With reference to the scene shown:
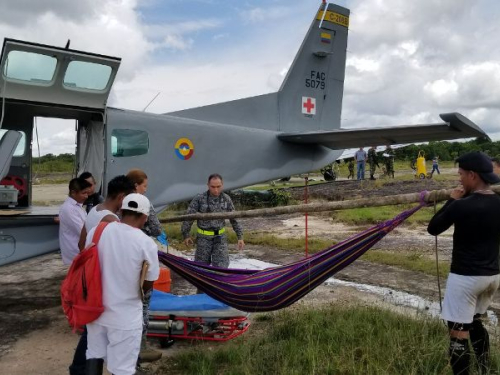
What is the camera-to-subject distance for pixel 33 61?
17.4 ft

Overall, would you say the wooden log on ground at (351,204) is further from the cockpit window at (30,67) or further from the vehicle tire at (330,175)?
the vehicle tire at (330,175)

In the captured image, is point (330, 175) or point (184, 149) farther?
point (330, 175)

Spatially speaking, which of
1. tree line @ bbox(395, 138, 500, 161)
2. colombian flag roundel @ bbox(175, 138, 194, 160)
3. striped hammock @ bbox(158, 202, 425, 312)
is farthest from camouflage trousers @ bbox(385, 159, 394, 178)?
tree line @ bbox(395, 138, 500, 161)

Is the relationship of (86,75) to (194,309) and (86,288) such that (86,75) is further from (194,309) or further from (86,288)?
Result: (86,288)

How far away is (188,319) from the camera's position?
4719 millimetres

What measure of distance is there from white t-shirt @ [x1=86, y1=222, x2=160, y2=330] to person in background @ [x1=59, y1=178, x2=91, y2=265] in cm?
219

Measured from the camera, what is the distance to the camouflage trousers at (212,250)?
5578 millimetres

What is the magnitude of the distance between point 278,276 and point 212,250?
1.74 metres

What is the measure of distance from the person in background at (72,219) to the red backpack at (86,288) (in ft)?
6.81

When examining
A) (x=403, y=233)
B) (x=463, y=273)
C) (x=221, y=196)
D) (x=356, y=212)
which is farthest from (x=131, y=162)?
(x=356, y=212)

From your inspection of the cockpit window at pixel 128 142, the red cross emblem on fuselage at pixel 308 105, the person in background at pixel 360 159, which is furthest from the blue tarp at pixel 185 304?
the person in background at pixel 360 159

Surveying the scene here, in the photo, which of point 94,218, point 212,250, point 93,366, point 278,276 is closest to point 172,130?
point 212,250

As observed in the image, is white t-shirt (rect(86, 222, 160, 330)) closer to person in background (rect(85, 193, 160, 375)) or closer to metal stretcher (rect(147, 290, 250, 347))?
person in background (rect(85, 193, 160, 375))

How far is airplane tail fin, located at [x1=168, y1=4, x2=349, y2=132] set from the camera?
9.16 m
